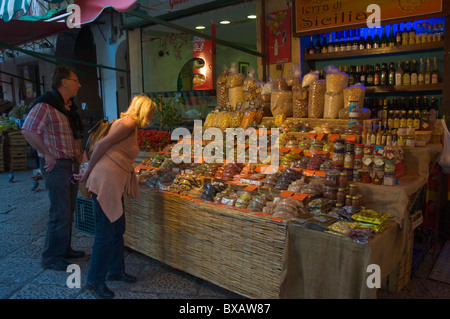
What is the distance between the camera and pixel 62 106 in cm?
338

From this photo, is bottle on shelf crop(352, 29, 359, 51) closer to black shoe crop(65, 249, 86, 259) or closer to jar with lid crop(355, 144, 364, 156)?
jar with lid crop(355, 144, 364, 156)

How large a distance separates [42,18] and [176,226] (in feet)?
11.3

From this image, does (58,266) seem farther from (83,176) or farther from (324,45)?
(324,45)

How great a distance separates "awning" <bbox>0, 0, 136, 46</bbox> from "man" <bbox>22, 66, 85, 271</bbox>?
0.68m

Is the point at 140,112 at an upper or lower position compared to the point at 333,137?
upper

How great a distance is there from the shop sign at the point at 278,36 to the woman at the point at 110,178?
2727 millimetres

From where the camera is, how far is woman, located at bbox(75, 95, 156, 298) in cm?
275

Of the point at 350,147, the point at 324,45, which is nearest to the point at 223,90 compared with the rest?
the point at 324,45

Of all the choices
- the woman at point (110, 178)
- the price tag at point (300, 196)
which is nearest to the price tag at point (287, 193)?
the price tag at point (300, 196)

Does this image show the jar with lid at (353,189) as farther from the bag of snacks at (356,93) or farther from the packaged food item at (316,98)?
the packaged food item at (316,98)

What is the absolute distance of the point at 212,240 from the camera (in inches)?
114

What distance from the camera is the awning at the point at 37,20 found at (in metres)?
3.52

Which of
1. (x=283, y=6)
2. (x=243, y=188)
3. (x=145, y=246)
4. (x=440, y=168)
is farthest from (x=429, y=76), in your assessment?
(x=145, y=246)

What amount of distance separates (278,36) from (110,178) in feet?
11.0
